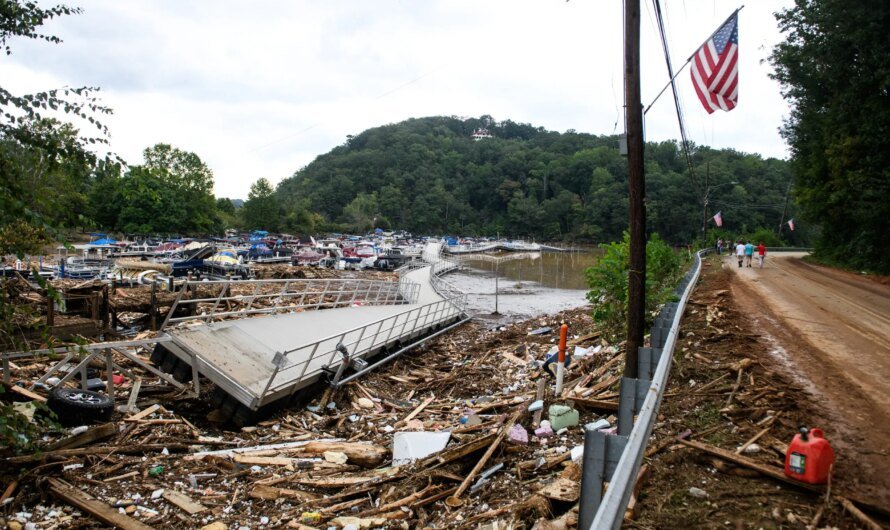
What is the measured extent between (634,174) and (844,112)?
25432 millimetres

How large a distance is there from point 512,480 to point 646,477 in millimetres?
1857

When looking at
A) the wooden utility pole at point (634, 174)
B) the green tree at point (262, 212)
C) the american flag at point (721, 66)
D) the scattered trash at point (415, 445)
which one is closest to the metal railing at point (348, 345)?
the scattered trash at point (415, 445)

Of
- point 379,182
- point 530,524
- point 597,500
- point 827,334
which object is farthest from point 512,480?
point 379,182

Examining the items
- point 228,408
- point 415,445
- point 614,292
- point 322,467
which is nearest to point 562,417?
point 415,445

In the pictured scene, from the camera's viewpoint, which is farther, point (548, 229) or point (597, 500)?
point (548, 229)

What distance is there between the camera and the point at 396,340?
16.0 metres

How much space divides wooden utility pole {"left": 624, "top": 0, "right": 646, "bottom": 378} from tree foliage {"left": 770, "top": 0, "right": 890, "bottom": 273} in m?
21.3

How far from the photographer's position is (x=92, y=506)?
5777 mm

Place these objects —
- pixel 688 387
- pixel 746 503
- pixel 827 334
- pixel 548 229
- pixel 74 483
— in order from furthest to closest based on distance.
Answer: pixel 548 229 < pixel 827 334 < pixel 688 387 < pixel 74 483 < pixel 746 503

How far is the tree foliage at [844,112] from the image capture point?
22.7 m

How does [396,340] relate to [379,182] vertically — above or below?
below

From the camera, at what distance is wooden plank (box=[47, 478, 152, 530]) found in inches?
218

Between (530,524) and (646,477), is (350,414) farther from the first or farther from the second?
(646,477)

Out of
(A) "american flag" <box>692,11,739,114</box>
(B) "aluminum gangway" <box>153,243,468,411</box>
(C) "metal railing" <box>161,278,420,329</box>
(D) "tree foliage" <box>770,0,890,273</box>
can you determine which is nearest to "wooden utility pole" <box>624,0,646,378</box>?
(A) "american flag" <box>692,11,739,114</box>
